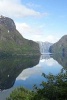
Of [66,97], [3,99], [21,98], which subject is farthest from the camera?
[3,99]

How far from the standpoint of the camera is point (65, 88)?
95.0ft

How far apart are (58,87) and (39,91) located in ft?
10.3

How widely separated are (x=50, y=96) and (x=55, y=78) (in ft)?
10.1

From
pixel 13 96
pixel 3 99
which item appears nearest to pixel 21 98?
pixel 13 96

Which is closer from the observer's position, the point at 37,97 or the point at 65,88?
the point at 65,88

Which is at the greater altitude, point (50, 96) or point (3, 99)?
point (50, 96)

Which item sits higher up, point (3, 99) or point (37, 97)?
point (37, 97)

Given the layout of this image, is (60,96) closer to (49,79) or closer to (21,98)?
(49,79)

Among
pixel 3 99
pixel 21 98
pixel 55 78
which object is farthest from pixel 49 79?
pixel 3 99

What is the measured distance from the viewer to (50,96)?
29.5 m

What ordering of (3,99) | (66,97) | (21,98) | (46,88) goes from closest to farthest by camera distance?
(66,97) → (46,88) → (21,98) → (3,99)

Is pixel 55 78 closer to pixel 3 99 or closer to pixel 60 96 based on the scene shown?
pixel 60 96

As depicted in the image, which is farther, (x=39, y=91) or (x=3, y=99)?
(x=3, y=99)

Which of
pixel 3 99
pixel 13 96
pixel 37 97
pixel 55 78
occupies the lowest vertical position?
pixel 3 99
